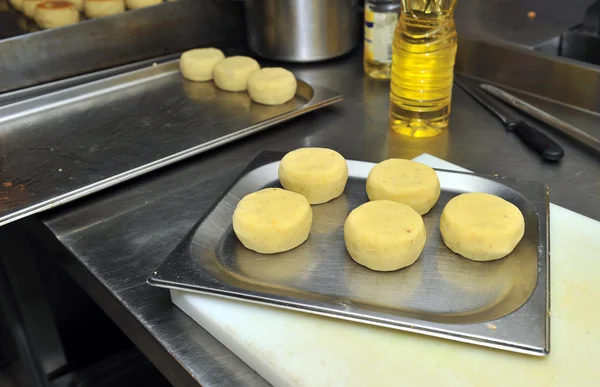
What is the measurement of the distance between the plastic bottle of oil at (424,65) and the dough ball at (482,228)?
1.18 ft

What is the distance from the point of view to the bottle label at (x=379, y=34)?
3.89 ft

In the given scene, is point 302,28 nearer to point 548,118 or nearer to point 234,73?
point 234,73

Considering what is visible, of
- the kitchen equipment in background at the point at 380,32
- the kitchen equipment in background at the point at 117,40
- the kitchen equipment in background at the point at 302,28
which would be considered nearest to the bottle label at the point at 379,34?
the kitchen equipment in background at the point at 380,32

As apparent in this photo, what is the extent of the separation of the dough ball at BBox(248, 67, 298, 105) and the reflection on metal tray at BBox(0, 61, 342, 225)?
0.02 meters

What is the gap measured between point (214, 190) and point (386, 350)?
430 millimetres

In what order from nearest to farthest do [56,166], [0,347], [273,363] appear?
[273,363] → [56,166] → [0,347]

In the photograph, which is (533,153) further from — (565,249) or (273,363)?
(273,363)

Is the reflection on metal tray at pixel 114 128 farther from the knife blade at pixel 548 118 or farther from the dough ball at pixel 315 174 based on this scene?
the knife blade at pixel 548 118

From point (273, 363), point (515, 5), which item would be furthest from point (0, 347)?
point (515, 5)

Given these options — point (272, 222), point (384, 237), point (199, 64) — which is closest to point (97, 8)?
point (199, 64)

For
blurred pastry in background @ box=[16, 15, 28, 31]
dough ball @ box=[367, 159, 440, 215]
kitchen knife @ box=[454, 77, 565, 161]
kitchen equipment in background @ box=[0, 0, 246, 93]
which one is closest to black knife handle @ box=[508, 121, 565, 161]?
kitchen knife @ box=[454, 77, 565, 161]

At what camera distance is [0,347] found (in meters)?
1.10

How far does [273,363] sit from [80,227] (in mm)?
408

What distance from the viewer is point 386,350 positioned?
0.58 m
